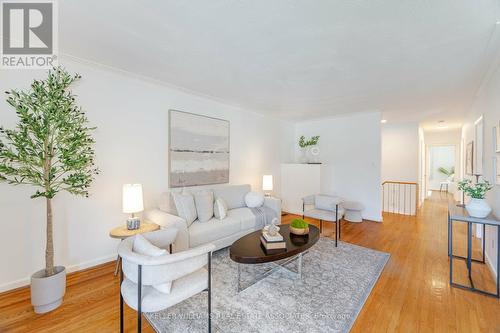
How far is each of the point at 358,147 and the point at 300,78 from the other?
2.93 m

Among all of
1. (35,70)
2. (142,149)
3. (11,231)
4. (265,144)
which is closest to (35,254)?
(11,231)

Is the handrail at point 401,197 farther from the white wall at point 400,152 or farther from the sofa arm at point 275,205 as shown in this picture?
the sofa arm at point 275,205

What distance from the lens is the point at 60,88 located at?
6.45 ft

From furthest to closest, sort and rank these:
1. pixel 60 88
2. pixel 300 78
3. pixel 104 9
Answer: pixel 300 78, pixel 60 88, pixel 104 9

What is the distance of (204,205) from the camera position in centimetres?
304

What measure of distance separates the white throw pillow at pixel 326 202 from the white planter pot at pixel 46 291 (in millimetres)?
3566

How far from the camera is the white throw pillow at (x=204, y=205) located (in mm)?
2986

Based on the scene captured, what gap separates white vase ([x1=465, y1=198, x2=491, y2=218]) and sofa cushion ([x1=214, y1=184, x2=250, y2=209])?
2.99m

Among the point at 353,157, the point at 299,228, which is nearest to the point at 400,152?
the point at 353,157

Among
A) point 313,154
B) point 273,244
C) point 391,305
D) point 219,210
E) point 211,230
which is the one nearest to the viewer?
point 391,305

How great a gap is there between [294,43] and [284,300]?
2.53 meters

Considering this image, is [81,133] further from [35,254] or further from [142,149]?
[35,254]

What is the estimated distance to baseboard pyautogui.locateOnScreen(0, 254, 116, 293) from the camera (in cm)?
210

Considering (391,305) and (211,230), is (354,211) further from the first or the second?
(211,230)
